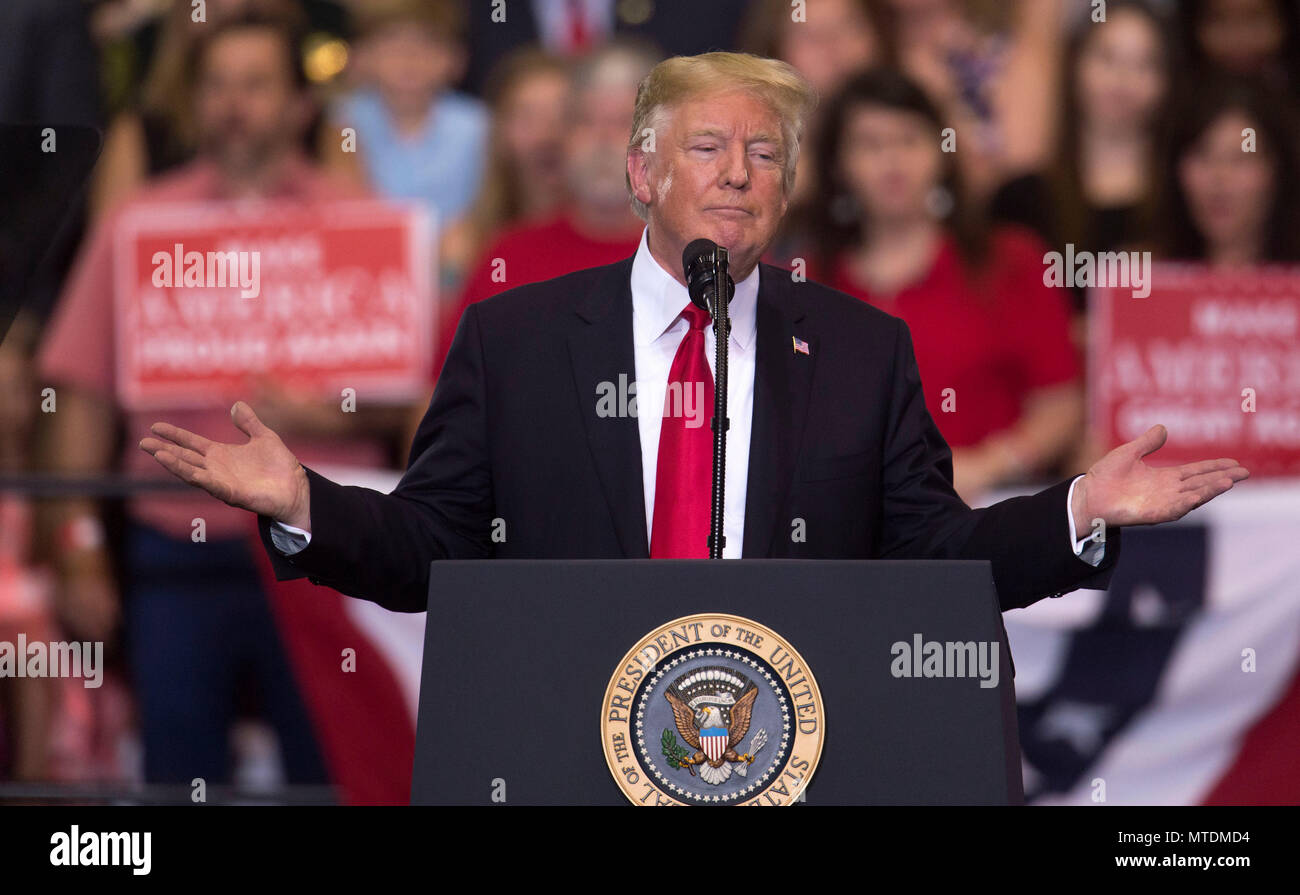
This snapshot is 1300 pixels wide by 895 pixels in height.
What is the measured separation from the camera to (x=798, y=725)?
1.66m

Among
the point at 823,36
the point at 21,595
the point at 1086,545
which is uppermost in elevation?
the point at 823,36

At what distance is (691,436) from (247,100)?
3059mm

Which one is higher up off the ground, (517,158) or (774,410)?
(517,158)

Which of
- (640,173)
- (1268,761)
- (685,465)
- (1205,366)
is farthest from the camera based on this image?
(1205,366)

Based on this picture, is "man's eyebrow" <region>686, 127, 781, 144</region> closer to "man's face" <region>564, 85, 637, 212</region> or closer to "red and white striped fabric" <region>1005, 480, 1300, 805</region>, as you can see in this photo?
"red and white striped fabric" <region>1005, 480, 1300, 805</region>

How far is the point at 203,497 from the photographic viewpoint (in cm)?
427

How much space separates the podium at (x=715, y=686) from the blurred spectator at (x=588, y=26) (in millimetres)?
3373

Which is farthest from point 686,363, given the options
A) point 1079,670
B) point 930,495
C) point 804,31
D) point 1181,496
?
point 804,31

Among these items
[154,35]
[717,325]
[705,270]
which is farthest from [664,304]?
[154,35]

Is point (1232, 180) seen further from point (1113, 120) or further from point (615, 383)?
point (615, 383)

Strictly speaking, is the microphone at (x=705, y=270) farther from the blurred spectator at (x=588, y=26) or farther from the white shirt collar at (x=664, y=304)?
the blurred spectator at (x=588, y=26)

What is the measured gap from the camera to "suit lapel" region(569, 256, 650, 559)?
7.25ft

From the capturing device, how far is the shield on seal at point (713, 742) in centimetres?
165

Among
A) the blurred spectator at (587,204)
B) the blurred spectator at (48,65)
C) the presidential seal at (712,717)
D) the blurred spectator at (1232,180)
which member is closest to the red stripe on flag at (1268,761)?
the blurred spectator at (1232,180)
